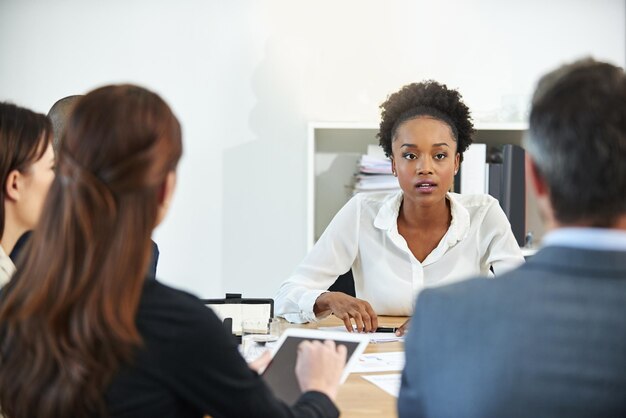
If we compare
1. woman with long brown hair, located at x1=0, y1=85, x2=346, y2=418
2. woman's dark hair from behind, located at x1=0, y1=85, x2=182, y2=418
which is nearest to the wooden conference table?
woman with long brown hair, located at x1=0, y1=85, x2=346, y2=418

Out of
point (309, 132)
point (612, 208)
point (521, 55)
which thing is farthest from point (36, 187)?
point (521, 55)

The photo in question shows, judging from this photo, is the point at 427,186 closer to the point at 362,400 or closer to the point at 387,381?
the point at 387,381

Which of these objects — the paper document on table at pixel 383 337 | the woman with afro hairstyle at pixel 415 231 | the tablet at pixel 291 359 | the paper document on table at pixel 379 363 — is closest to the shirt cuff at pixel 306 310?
the woman with afro hairstyle at pixel 415 231

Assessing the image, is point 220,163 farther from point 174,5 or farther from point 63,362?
point 63,362

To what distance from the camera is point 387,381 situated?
6.05 ft

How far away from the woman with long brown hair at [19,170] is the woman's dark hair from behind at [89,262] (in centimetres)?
44

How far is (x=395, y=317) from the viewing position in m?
Answer: 2.66

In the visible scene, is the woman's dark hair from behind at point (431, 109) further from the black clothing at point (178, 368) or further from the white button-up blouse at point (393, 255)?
the black clothing at point (178, 368)

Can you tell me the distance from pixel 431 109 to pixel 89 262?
1827 millimetres

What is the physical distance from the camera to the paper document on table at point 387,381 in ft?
5.82

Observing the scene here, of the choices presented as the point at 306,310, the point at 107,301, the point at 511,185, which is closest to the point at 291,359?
the point at 107,301

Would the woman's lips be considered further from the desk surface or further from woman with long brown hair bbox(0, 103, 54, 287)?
woman with long brown hair bbox(0, 103, 54, 287)

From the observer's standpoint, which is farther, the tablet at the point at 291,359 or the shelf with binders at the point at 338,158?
the shelf with binders at the point at 338,158

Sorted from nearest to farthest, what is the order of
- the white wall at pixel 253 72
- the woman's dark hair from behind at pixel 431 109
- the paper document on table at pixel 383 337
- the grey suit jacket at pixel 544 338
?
1. the grey suit jacket at pixel 544 338
2. the paper document on table at pixel 383 337
3. the woman's dark hair from behind at pixel 431 109
4. the white wall at pixel 253 72
